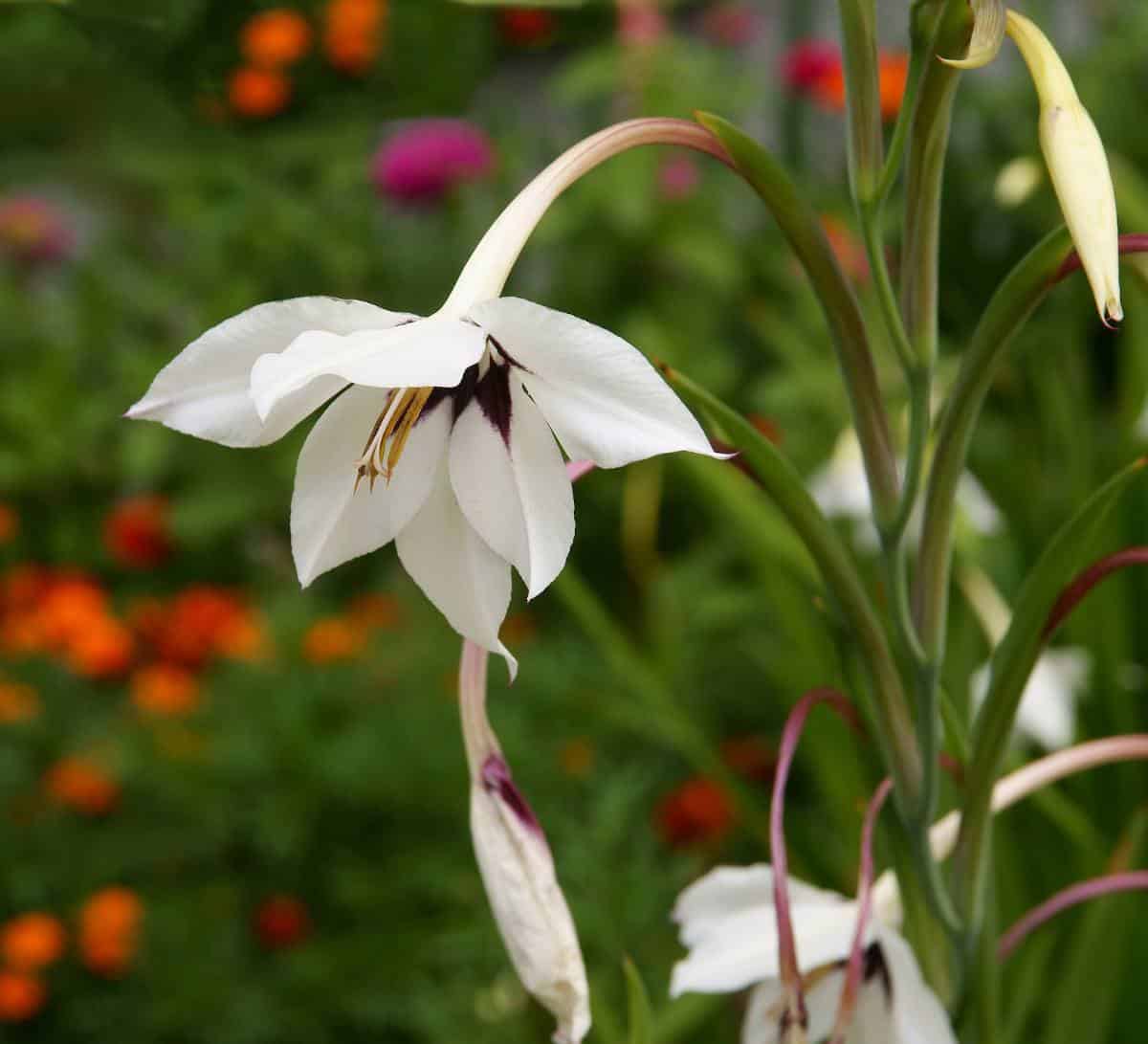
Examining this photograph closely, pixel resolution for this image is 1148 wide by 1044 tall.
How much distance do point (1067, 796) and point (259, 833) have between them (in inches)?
29.2

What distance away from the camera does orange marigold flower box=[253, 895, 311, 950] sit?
1.42 m

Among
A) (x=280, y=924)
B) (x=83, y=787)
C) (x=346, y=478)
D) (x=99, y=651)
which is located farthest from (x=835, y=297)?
(x=99, y=651)

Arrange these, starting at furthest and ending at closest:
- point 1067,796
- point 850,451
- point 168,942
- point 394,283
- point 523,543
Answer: point 394,283
point 168,942
point 1067,796
point 850,451
point 523,543

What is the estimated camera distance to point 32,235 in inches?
103

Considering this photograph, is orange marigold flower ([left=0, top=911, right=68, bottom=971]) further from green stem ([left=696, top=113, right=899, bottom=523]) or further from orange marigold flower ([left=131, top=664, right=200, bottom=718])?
green stem ([left=696, top=113, right=899, bottom=523])

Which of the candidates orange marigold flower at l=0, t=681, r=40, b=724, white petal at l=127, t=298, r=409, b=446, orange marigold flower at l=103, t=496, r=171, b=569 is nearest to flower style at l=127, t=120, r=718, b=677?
white petal at l=127, t=298, r=409, b=446

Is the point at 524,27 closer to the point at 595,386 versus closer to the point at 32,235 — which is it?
the point at 32,235

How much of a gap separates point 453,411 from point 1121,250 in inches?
7.8

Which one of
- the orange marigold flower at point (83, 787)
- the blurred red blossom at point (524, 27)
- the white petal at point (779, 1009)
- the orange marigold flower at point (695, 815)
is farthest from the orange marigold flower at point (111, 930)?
the blurred red blossom at point (524, 27)

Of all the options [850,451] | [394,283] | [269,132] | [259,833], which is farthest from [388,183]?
[850,451]

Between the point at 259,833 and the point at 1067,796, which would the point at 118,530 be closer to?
the point at 259,833

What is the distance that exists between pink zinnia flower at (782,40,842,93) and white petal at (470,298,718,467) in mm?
1820

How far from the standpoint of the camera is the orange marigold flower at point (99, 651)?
1781 millimetres

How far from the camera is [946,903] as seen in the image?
0.53m
